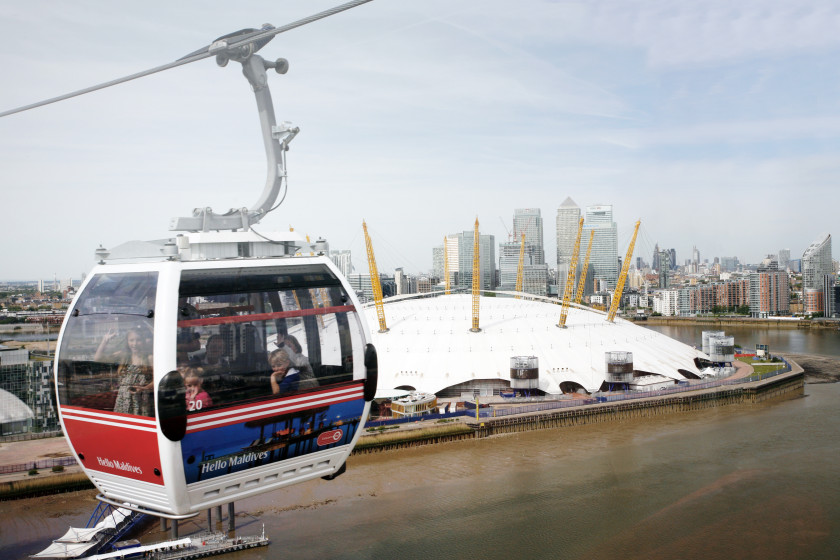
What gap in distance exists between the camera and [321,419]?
3.76 meters

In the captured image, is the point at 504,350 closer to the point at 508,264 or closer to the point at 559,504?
the point at 559,504

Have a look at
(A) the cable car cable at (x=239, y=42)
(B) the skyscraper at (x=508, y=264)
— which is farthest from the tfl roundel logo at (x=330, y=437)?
(B) the skyscraper at (x=508, y=264)

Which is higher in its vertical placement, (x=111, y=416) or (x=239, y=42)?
(x=239, y=42)

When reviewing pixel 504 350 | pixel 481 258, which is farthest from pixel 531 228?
pixel 504 350

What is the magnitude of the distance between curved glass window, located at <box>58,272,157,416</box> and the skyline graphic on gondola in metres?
0.32

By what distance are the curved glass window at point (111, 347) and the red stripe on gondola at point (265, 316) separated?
0.21 meters

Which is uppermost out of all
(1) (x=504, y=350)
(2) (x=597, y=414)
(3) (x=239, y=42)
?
(3) (x=239, y=42)

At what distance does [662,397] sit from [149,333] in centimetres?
2025

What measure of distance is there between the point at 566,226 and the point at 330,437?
118 metres

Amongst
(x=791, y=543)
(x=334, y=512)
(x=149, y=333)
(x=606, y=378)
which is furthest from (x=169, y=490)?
(x=606, y=378)

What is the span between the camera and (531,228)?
4392 inches

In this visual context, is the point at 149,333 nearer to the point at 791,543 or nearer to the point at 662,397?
the point at 791,543

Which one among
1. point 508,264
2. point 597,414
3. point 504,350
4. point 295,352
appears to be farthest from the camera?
point 508,264

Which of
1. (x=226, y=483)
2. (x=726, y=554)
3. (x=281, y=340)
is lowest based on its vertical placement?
(x=726, y=554)
